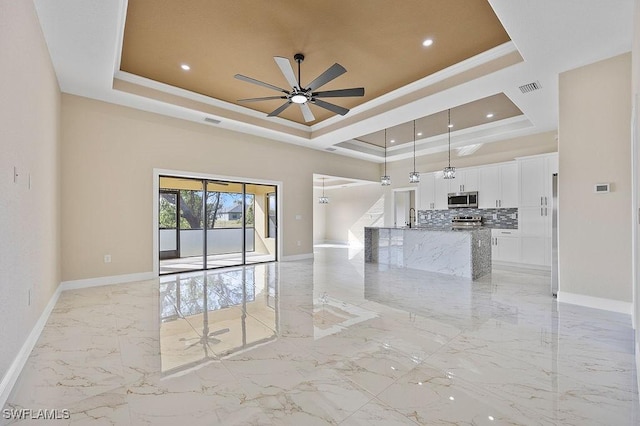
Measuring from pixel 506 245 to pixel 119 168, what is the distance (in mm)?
8385

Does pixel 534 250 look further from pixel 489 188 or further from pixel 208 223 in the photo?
pixel 208 223

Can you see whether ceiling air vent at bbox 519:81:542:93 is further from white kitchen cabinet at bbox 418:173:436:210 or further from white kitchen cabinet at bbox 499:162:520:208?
white kitchen cabinet at bbox 418:173:436:210

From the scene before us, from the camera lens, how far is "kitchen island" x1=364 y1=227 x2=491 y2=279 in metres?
5.55

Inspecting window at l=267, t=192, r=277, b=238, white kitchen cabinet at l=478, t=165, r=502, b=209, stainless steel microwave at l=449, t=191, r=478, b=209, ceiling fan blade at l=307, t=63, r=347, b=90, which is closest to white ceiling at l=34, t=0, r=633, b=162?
white kitchen cabinet at l=478, t=165, r=502, b=209

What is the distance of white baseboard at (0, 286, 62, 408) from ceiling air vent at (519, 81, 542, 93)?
21.3ft

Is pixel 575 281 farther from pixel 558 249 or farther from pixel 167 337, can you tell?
pixel 167 337

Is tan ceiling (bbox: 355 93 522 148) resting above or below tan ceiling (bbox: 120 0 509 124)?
below

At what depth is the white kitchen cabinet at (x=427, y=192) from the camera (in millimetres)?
8773

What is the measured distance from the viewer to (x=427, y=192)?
351 inches

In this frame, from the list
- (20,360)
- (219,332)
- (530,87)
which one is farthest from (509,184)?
(20,360)

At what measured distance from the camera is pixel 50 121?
380 cm

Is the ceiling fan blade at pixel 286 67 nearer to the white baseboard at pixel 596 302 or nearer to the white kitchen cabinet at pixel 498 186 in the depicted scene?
the white baseboard at pixel 596 302

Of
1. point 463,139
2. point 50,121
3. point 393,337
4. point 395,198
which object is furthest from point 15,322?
point 395,198

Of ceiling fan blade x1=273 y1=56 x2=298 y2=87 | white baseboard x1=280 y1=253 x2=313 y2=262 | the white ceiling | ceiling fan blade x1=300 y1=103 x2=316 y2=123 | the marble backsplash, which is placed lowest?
white baseboard x1=280 y1=253 x2=313 y2=262
